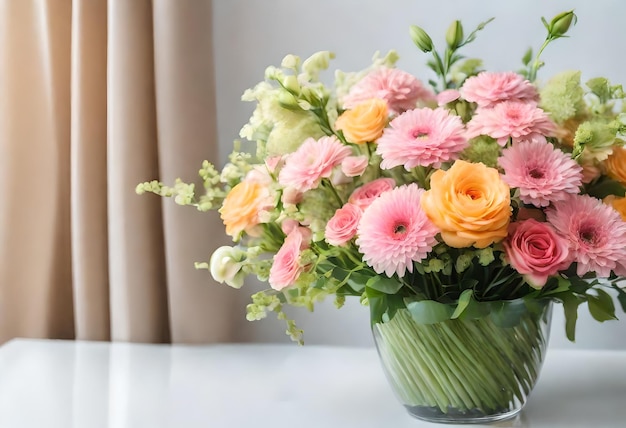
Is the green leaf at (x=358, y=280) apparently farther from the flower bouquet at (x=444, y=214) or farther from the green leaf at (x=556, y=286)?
the green leaf at (x=556, y=286)

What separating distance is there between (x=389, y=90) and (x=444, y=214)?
0.19 m

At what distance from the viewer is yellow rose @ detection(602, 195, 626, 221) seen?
750mm

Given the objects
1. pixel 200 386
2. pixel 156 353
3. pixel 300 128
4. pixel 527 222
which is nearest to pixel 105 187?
pixel 156 353

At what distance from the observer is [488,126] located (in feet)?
2.39

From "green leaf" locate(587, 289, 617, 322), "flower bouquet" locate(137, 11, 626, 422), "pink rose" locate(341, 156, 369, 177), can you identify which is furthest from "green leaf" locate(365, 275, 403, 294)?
"green leaf" locate(587, 289, 617, 322)

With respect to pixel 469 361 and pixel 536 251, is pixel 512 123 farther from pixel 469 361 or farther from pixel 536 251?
pixel 469 361

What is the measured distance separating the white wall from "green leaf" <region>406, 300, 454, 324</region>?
0.52 meters

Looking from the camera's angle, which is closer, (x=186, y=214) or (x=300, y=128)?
(x=300, y=128)

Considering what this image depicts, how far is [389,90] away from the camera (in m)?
0.80

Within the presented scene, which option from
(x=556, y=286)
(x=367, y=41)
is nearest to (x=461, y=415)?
(x=556, y=286)

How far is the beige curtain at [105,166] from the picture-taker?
116cm

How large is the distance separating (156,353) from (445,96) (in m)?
0.64

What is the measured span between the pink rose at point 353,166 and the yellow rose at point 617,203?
0.86 feet

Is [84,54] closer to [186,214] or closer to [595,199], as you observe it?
[186,214]
